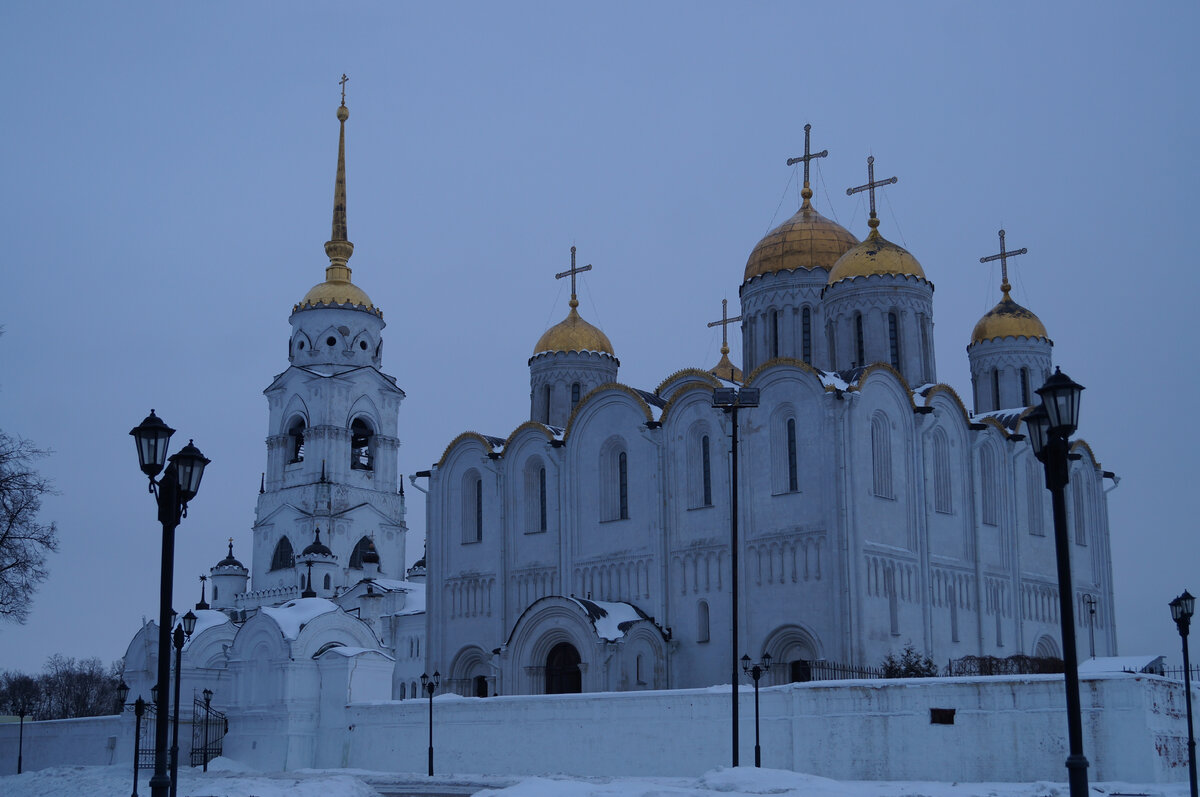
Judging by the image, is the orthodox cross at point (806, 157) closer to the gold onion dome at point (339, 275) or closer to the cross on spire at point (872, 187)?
the cross on spire at point (872, 187)

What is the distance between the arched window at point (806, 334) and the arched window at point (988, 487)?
5834mm

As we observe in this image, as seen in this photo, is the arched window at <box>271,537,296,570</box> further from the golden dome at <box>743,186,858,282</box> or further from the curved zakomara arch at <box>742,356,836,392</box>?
the curved zakomara arch at <box>742,356,836,392</box>

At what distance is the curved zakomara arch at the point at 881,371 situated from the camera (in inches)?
1288

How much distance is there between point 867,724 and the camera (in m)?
22.9

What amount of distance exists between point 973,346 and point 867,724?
2401 centimetres

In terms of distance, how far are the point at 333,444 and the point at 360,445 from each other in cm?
272

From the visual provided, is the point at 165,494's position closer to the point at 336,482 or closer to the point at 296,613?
the point at 296,613

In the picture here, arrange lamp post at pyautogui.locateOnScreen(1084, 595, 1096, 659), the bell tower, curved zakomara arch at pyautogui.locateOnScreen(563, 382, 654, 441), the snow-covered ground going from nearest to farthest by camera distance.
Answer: the snow-covered ground → curved zakomara arch at pyautogui.locateOnScreen(563, 382, 654, 441) → lamp post at pyautogui.locateOnScreen(1084, 595, 1096, 659) → the bell tower

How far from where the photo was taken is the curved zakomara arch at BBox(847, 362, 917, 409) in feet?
107

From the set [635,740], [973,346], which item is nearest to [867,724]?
[635,740]

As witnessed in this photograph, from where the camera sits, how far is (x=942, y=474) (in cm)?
3556

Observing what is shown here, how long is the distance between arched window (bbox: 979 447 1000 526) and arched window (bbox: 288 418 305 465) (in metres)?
33.3

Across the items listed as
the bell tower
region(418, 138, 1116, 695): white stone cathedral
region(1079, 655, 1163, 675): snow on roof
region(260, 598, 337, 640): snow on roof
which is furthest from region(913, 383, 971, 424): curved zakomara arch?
the bell tower

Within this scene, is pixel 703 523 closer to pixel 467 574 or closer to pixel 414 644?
pixel 467 574
